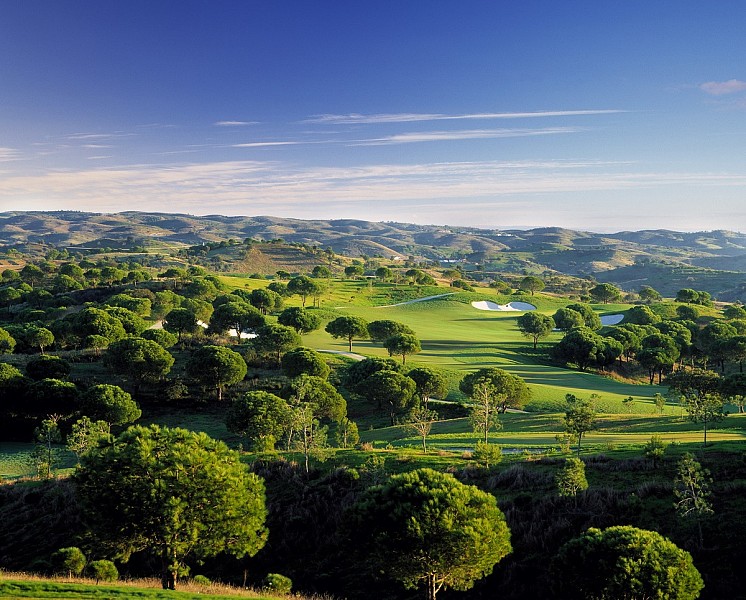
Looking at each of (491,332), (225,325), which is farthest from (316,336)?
(491,332)

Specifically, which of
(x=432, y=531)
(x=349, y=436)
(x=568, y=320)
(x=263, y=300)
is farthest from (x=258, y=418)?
(x=568, y=320)

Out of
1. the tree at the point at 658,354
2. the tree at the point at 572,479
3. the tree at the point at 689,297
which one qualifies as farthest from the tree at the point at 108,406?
the tree at the point at 689,297

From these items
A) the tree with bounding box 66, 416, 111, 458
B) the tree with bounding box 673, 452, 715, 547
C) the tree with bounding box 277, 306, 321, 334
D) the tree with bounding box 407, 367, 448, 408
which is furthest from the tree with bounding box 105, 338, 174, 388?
the tree with bounding box 673, 452, 715, 547

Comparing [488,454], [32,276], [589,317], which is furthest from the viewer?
[32,276]

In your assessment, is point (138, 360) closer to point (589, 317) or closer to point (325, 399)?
point (325, 399)

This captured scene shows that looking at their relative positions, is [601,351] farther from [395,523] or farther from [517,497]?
[395,523]

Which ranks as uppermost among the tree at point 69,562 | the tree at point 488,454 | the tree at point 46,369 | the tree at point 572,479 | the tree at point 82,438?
the tree at point 572,479

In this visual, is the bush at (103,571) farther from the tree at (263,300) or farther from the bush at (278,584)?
the tree at (263,300)
